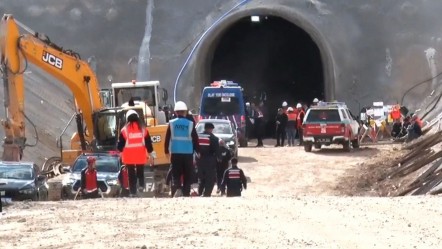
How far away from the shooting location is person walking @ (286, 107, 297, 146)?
4066 centimetres

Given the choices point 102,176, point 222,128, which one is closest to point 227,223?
point 102,176

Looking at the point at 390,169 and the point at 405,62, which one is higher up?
the point at 405,62

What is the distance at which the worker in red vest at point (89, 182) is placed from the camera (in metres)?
22.2

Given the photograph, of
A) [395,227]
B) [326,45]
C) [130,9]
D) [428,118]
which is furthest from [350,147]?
[395,227]

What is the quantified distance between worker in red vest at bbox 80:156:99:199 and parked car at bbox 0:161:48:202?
1.12 m

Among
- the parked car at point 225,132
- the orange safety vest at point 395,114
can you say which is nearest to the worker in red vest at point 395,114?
the orange safety vest at point 395,114

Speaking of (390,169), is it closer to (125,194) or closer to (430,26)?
(125,194)

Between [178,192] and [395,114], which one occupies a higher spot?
[395,114]

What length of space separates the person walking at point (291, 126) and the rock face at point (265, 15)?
15.5 feet

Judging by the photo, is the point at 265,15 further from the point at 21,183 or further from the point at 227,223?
the point at 227,223

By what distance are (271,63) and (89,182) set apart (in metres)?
35.0

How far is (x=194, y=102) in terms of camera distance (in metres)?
45.7

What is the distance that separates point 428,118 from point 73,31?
16206 mm

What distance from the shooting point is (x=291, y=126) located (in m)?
41.1
